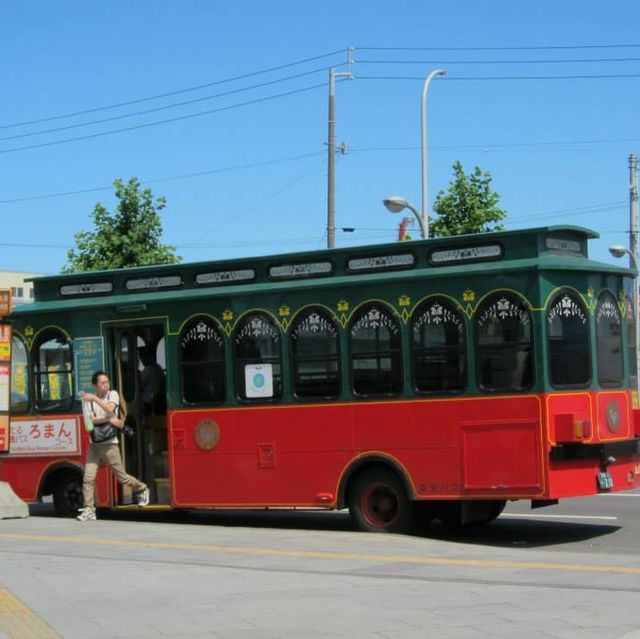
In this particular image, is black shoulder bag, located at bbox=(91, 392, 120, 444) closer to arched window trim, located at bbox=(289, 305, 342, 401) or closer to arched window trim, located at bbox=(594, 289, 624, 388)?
arched window trim, located at bbox=(289, 305, 342, 401)

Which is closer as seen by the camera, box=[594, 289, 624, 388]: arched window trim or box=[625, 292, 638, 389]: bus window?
box=[594, 289, 624, 388]: arched window trim

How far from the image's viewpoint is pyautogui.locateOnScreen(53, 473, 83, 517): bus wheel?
52.5ft

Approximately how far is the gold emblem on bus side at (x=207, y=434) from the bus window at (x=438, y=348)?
269 centimetres

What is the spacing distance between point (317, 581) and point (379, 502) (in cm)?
380

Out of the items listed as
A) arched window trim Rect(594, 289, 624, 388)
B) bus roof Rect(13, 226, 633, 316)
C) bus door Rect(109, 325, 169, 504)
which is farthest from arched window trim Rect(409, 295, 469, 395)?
bus door Rect(109, 325, 169, 504)

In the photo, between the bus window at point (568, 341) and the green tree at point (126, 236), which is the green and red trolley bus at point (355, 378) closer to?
the bus window at point (568, 341)

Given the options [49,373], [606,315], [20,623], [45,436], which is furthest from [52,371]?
[20,623]

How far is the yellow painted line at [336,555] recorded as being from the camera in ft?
34.5

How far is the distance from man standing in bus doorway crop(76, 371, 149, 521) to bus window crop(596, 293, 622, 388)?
18.5ft

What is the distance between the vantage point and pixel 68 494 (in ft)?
52.8

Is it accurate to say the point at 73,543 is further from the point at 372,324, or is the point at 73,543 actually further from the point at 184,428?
the point at 372,324

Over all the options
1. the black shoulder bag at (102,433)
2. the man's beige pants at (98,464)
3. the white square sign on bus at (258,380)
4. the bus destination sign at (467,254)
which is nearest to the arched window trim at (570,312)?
the bus destination sign at (467,254)

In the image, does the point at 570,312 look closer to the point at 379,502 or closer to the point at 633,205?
the point at 379,502

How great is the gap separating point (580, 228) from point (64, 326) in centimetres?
659
